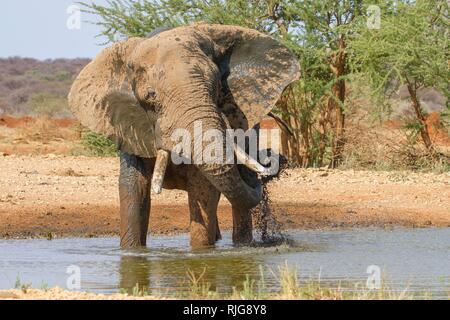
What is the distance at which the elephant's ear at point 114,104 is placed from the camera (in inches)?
395

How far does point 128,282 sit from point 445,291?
2357mm

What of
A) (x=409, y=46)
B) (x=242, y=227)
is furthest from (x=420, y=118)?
(x=242, y=227)

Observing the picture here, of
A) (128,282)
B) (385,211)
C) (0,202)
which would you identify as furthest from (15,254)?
(385,211)

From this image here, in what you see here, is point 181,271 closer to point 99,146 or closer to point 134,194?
point 134,194

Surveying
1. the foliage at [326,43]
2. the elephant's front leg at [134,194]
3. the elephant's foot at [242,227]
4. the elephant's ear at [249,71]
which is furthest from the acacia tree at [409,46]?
the elephant's front leg at [134,194]

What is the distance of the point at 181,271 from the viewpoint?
9367mm

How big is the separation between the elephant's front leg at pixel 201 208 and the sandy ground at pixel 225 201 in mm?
2723

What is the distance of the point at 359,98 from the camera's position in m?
19.2

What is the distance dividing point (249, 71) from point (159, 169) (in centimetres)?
163

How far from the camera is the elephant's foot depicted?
36.2ft

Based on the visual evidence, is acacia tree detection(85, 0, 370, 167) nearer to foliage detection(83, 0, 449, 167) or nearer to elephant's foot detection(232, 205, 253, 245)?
foliage detection(83, 0, 449, 167)
